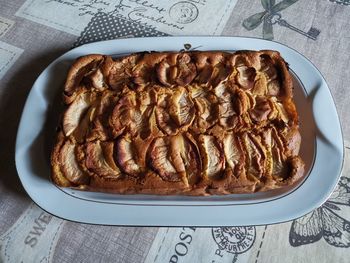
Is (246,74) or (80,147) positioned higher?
(246,74)

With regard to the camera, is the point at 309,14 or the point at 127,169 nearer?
the point at 127,169

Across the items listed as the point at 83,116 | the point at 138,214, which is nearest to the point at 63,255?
the point at 138,214

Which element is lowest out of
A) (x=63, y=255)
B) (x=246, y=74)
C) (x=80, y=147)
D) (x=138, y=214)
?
(x=63, y=255)

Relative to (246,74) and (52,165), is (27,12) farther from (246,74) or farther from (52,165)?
(246,74)

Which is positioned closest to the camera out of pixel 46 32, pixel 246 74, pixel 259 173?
pixel 259 173
